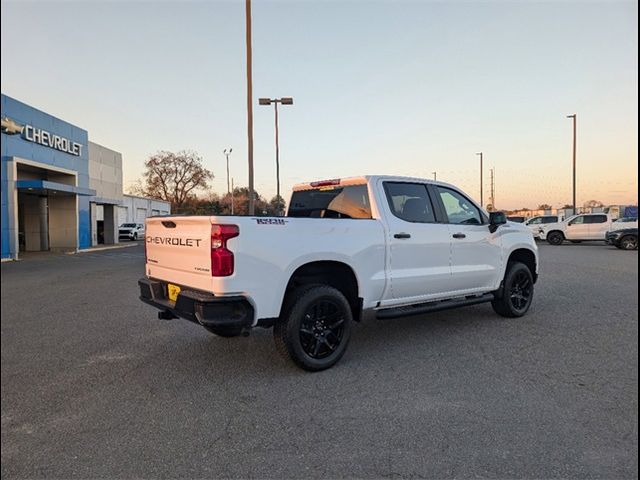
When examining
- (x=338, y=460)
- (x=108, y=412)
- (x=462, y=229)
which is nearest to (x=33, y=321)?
(x=338, y=460)

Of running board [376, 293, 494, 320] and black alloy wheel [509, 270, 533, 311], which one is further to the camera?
black alloy wheel [509, 270, 533, 311]

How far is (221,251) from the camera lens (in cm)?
380

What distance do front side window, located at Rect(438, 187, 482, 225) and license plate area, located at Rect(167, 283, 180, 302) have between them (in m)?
3.53

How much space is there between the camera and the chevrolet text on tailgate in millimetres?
3895

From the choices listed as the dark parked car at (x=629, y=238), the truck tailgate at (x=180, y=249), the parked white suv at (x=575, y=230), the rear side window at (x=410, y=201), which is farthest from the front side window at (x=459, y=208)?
the parked white suv at (x=575, y=230)

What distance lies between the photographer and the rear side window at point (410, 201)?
5293 millimetres

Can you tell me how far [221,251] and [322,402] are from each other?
5.01 ft

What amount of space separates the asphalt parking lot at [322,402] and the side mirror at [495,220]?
141 centimetres

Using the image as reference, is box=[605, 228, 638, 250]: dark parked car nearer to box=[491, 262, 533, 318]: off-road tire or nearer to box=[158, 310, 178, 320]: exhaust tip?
box=[491, 262, 533, 318]: off-road tire

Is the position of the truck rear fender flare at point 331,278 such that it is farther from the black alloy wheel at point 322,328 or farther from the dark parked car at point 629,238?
the dark parked car at point 629,238

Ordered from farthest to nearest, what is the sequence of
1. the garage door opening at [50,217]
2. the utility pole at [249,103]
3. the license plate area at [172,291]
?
the garage door opening at [50,217]
the utility pole at [249,103]
the license plate area at [172,291]

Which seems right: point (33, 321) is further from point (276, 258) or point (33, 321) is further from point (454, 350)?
point (454, 350)

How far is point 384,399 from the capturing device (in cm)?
371

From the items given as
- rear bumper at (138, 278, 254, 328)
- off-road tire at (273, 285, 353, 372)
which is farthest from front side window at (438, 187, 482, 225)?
rear bumper at (138, 278, 254, 328)
